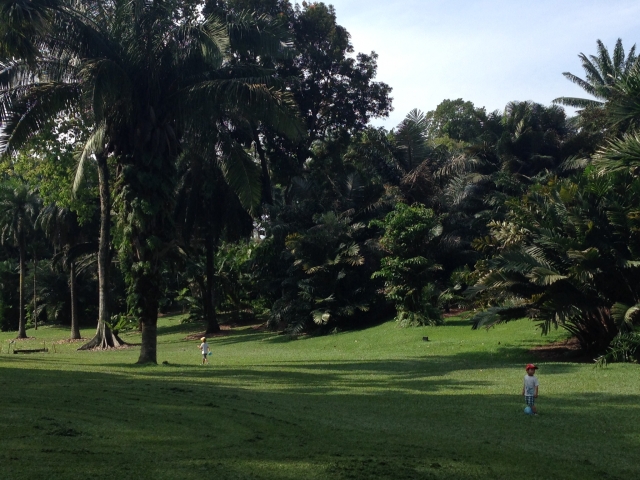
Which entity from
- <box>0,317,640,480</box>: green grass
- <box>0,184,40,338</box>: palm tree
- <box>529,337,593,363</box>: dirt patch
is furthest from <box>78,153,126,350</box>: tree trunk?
<box>529,337,593,363</box>: dirt patch

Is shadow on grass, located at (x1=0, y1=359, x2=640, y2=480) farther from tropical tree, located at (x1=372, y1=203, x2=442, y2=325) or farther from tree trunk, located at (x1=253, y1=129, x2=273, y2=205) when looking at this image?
tree trunk, located at (x1=253, y1=129, x2=273, y2=205)

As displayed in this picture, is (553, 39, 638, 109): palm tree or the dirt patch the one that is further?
(553, 39, 638, 109): palm tree

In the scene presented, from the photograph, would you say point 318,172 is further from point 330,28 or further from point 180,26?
point 180,26

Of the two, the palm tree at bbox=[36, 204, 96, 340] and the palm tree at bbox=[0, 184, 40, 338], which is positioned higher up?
the palm tree at bbox=[0, 184, 40, 338]

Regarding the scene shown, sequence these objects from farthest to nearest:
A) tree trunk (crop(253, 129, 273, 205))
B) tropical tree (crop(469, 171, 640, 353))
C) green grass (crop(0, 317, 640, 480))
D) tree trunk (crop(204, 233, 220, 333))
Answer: tree trunk (crop(253, 129, 273, 205))
tree trunk (crop(204, 233, 220, 333))
tropical tree (crop(469, 171, 640, 353))
green grass (crop(0, 317, 640, 480))

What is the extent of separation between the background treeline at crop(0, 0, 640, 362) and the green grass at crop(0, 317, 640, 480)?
318 cm

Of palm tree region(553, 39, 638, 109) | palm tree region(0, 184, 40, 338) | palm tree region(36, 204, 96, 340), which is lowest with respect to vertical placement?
palm tree region(36, 204, 96, 340)

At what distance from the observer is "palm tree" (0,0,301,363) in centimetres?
1983

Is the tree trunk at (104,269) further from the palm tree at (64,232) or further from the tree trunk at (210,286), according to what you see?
the palm tree at (64,232)

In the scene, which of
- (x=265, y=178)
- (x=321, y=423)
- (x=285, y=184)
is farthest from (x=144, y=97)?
(x=285, y=184)

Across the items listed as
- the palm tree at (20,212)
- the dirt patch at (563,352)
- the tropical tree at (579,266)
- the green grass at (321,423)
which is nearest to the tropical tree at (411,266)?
the dirt patch at (563,352)

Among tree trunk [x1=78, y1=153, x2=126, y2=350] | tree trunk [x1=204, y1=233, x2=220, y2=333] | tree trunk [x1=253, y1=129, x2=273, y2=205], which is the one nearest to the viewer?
tree trunk [x1=78, y1=153, x2=126, y2=350]

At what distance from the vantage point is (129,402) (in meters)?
11.8

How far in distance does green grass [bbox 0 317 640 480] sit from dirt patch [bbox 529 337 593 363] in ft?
3.90
